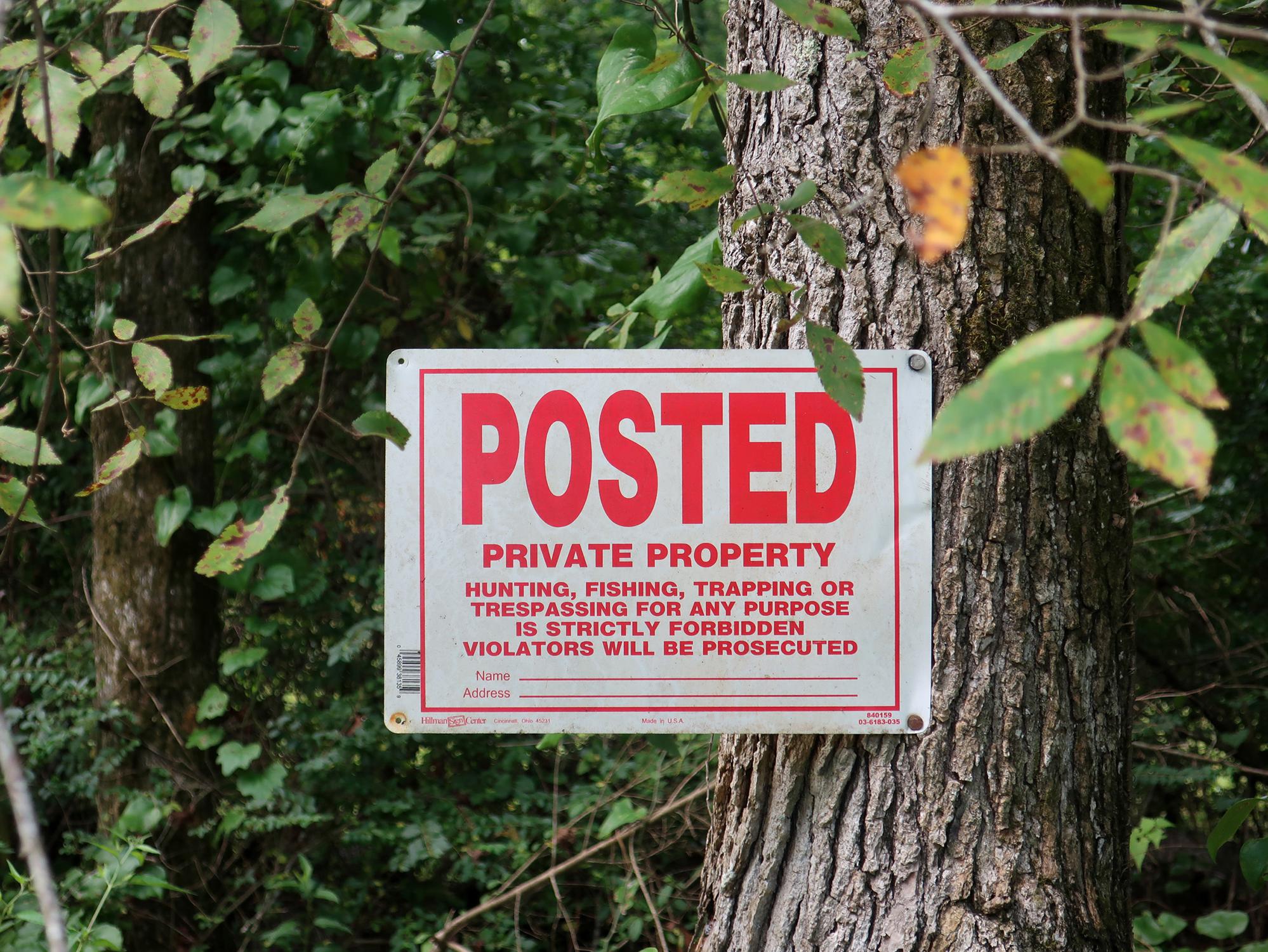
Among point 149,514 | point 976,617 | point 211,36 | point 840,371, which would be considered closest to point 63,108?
point 211,36

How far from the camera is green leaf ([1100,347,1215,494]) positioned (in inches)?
16.8

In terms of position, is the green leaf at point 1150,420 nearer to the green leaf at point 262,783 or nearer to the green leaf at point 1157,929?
the green leaf at point 1157,929

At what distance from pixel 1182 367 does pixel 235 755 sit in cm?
221

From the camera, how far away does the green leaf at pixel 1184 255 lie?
545 millimetres

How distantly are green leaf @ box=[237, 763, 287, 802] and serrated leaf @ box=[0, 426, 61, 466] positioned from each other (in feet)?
4.61

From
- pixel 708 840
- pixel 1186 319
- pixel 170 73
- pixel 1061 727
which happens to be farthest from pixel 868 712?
pixel 1186 319

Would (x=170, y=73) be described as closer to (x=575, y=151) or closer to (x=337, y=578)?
(x=575, y=151)

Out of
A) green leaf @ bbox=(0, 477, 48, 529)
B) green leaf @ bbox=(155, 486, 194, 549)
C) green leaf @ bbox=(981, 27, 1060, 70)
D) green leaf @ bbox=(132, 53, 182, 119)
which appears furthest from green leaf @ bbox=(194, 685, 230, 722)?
green leaf @ bbox=(981, 27, 1060, 70)

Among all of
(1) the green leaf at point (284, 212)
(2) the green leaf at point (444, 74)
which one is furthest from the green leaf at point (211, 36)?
(2) the green leaf at point (444, 74)

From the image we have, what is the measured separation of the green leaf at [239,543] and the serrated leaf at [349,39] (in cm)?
53

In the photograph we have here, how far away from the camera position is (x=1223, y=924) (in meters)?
2.09

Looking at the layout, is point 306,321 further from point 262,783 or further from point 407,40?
point 262,783

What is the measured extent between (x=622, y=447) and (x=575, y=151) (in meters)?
1.69

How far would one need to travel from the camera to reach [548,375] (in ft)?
3.33
